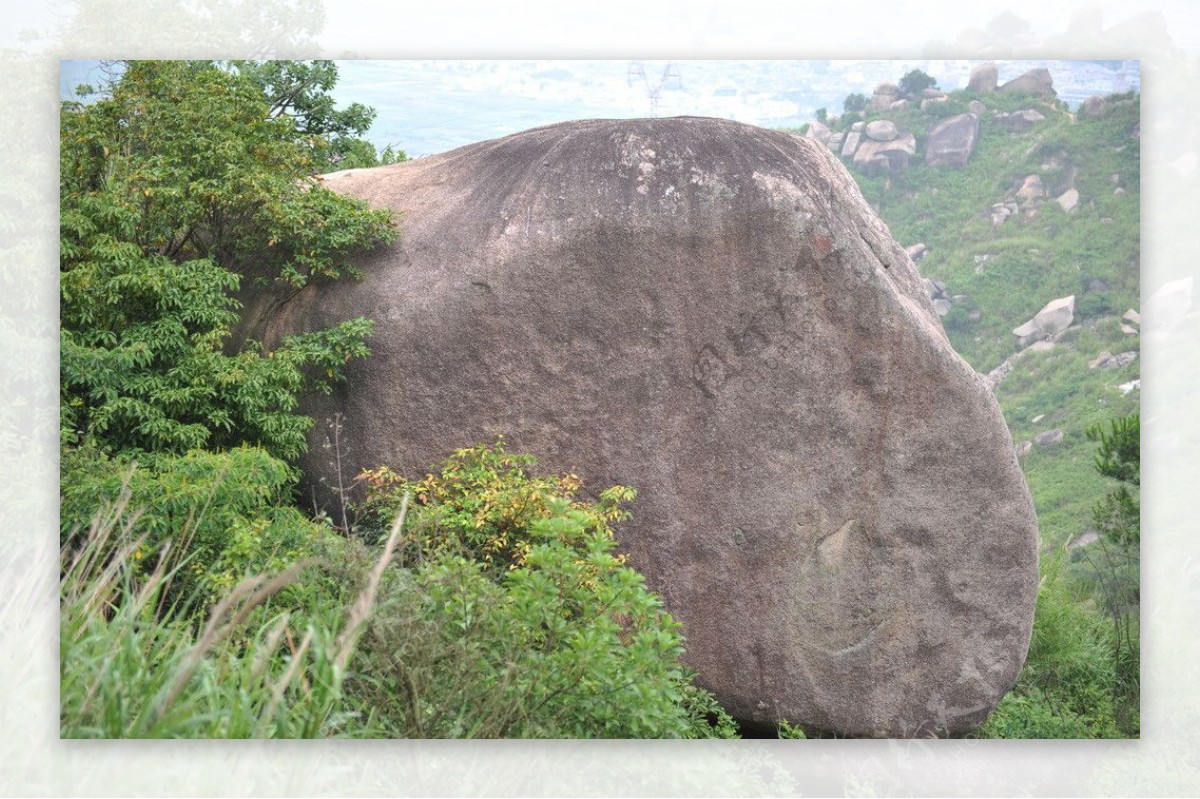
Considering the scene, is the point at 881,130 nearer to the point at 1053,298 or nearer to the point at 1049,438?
the point at 1053,298

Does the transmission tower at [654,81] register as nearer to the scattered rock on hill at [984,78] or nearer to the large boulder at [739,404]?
the large boulder at [739,404]

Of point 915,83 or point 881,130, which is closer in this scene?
point 915,83

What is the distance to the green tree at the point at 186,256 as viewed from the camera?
541cm

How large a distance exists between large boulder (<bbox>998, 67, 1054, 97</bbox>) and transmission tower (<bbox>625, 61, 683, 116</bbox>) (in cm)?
190

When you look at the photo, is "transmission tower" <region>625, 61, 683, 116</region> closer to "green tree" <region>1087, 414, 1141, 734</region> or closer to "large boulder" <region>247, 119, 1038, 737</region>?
"large boulder" <region>247, 119, 1038, 737</region>

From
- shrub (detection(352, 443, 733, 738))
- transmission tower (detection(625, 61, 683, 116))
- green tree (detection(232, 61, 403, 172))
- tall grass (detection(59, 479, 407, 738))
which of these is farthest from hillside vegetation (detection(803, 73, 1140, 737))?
tall grass (detection(59, 479, 407, 738))

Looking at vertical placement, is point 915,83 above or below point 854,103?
above

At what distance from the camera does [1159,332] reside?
5484 mm

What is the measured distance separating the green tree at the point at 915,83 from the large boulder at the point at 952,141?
1.73 feet

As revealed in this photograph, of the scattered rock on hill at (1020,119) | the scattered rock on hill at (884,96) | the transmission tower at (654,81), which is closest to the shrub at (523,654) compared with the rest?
the transmission tower at (654,81)

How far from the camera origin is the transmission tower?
688 cm

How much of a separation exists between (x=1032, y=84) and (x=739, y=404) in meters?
3.30

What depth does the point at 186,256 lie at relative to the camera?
5988mm

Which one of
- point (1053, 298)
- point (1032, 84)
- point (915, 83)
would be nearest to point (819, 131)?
point (915, 83)
